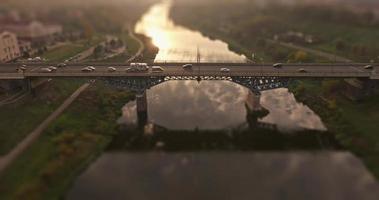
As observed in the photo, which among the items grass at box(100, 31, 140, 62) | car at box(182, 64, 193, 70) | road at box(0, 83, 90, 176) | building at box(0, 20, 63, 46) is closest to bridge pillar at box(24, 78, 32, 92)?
road at box(0, 83, 90, 176)

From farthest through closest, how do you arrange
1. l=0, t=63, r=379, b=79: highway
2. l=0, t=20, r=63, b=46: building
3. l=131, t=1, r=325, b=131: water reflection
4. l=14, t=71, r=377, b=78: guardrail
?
1. l=0, t=20, r=63, b=46: building
2. l=0, t=63, r=379, b=79: highway
3. l=14, t=71, r=377, b=78: guardrail
4. l=131, t=1, r=325, b=131: water reflection

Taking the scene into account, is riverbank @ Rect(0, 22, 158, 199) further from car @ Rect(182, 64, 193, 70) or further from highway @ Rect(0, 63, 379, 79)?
car @ Rect(182, 64, 193, 70)

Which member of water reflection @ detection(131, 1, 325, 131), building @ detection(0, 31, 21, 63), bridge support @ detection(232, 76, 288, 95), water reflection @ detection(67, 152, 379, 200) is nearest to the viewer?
water reflection @ detection(67, 152, 379, 200)

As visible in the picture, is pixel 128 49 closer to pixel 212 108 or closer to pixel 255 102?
pixel 212 108

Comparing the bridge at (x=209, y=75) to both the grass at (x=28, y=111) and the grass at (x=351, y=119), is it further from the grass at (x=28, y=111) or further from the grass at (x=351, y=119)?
the grass at (x=351, y=119)

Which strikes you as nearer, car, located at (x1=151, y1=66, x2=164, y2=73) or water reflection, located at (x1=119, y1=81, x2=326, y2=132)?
water reflection, located at (x1=119, y1=81, x2=326, y2=132)

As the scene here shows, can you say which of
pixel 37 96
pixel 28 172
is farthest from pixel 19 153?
pixel 37 96

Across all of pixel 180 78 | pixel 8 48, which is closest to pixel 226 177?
pixel 180 78
